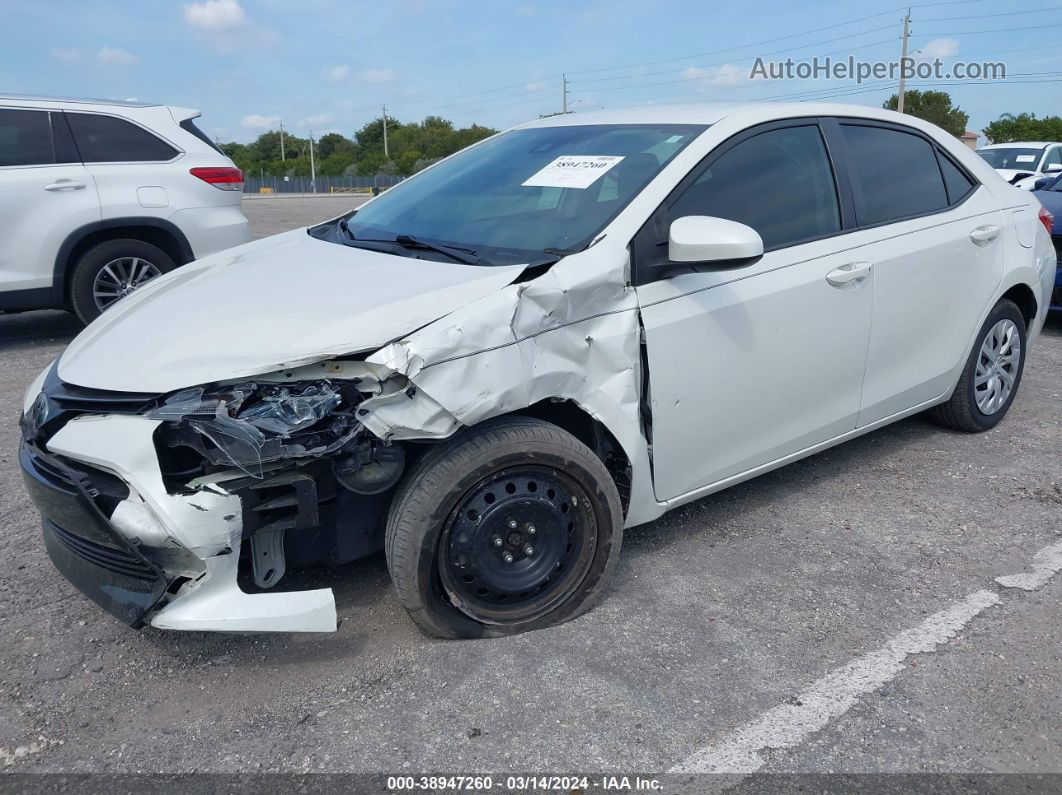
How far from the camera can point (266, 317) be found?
8.54 ft

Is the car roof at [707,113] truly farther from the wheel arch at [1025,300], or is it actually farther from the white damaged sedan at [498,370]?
the wheel arch at [1025,300]

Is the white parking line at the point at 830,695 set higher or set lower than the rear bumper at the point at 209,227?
lower

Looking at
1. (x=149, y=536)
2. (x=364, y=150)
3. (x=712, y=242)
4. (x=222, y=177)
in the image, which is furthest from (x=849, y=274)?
(x=364, y=150)

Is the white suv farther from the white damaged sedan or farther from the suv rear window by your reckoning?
the white damaged sedan

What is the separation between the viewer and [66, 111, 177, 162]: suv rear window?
21.2ft

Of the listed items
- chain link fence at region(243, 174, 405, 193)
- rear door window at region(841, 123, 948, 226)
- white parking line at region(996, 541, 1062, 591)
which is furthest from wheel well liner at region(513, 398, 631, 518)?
chain link fence at region(243, 174, 405, 193)

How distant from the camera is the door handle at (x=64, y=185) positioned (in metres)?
6.25

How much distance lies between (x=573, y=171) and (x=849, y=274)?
1.16m

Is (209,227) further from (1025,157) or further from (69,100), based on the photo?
(1025,157)

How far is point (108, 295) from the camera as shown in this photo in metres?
6.56

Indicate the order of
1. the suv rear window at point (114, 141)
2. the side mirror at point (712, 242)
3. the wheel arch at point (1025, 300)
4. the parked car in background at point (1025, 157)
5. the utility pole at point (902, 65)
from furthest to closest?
the utility pole at point (902, 65) < the parked car in background at point (1025, 157) < the suv rear window at point (114, 141) < the wheel arch at point (1025, 300) < the side mirror at point (712, 242)

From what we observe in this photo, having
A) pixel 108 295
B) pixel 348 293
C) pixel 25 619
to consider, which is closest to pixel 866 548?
pixel 348 293

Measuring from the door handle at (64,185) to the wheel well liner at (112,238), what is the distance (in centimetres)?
28

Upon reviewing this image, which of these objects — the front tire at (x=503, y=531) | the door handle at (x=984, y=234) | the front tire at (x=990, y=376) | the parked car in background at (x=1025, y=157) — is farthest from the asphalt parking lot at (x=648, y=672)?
the parked car in background at (x=1025, y=157)
